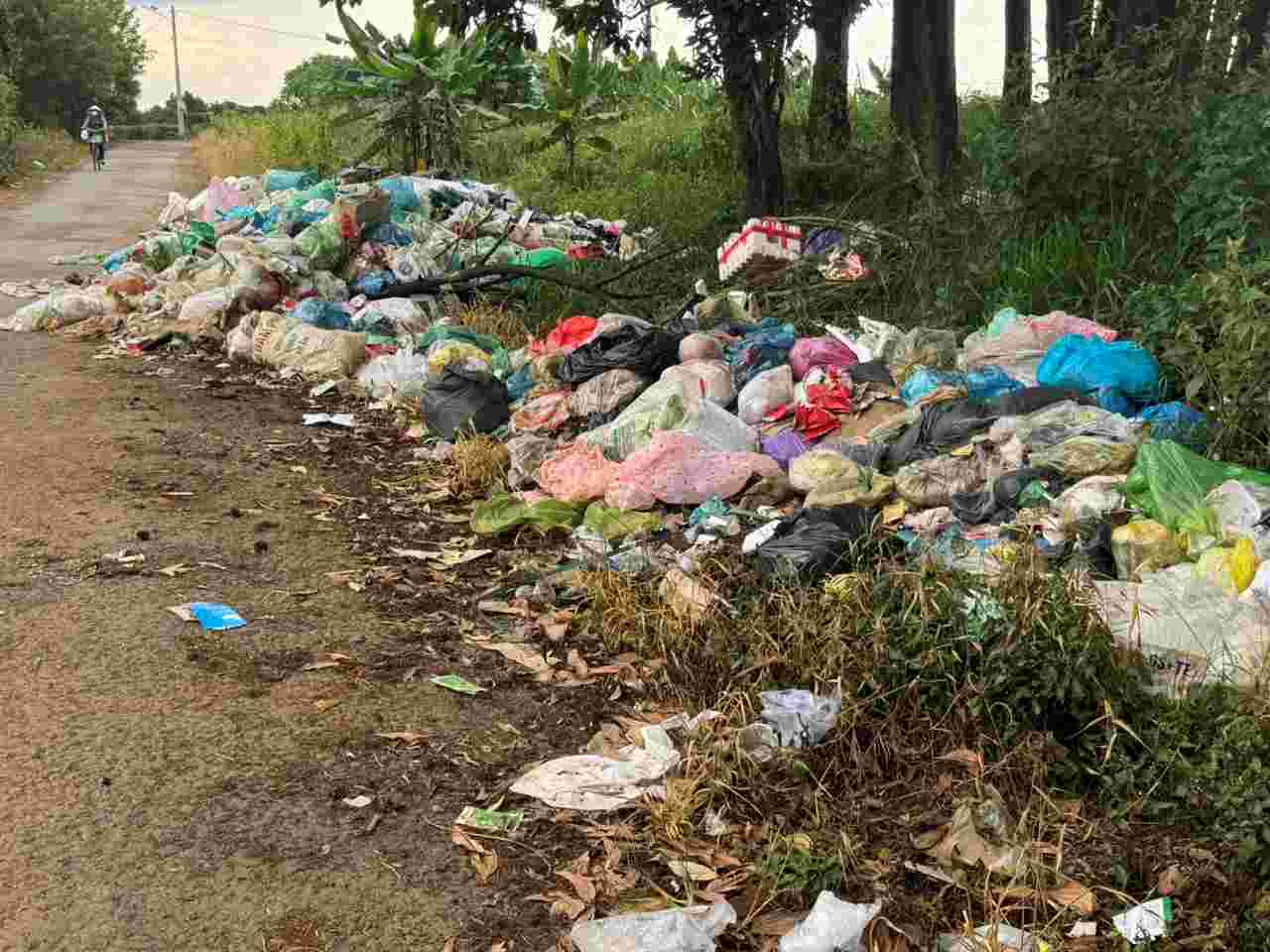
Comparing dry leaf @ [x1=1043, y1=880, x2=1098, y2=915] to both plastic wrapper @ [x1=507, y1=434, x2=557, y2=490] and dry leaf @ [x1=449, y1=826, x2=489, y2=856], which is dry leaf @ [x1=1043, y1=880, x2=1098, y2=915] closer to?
dry leaf @ [x1=449, y1=826, x2=489, y2=856]

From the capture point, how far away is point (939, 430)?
499 cm

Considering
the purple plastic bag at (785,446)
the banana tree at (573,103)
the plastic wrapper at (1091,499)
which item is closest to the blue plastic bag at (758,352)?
the purple plastic bag at (785,446)

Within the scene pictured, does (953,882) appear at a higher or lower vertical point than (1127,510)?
lower

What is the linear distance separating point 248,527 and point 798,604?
90.3 inches

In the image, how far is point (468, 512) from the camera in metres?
5.45

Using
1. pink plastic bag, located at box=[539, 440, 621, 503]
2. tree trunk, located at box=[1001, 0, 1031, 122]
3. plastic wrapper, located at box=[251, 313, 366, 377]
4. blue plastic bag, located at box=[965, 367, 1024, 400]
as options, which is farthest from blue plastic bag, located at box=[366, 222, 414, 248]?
blue plastic bag, located at box=[965, 367, 1024, 400]

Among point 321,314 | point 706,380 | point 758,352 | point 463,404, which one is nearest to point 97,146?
point 321,314

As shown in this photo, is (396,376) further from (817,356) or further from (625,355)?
(817,356)

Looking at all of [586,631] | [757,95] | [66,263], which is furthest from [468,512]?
[66,263]

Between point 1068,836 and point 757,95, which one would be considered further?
point 757,95

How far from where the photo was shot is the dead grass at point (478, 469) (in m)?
5.61

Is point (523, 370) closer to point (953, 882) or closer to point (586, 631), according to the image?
point (586, 631)

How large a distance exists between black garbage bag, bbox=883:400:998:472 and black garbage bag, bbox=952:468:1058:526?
0.39 m

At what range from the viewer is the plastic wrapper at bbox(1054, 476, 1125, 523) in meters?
4.21
